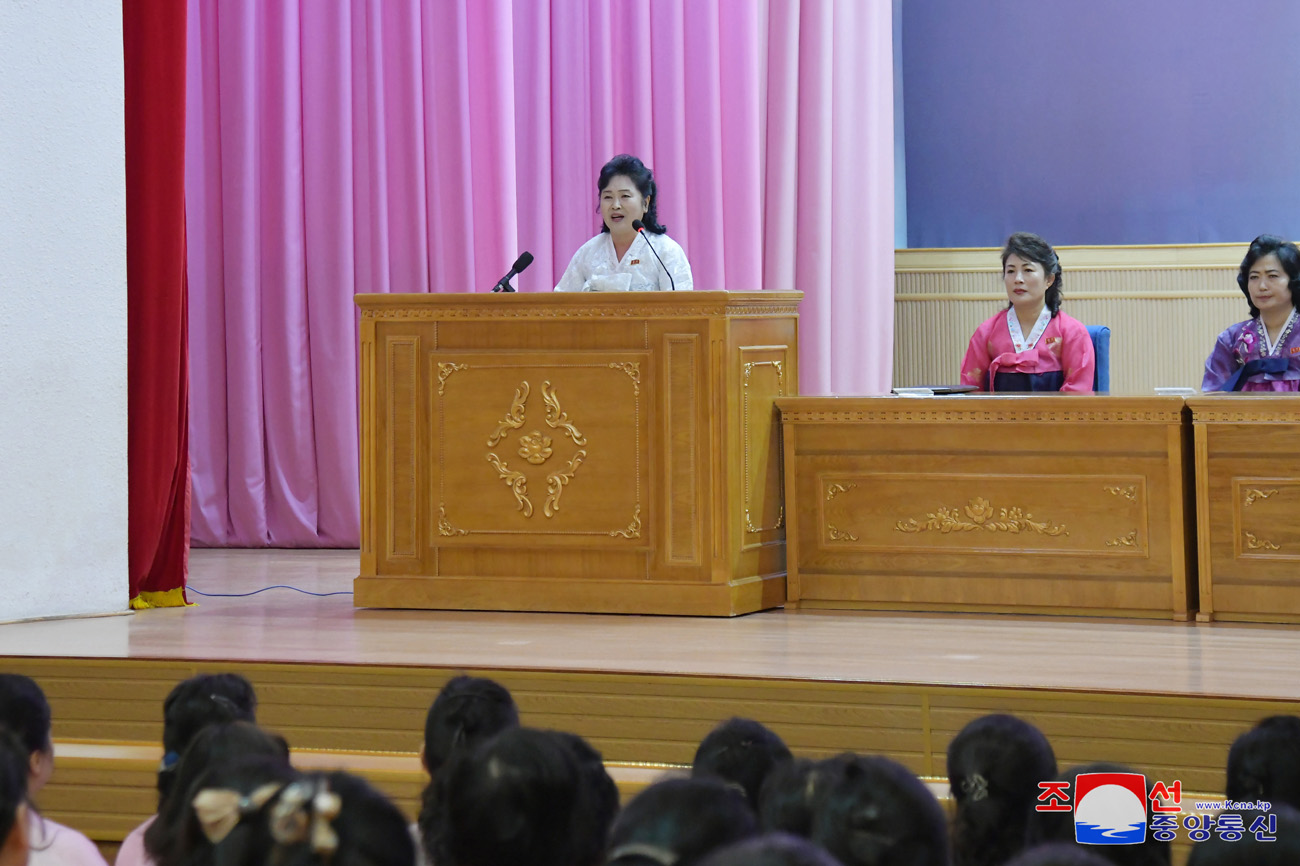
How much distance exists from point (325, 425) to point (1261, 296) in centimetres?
372

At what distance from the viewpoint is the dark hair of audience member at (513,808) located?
1381 mm

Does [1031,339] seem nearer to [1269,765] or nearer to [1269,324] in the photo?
[1269,324]

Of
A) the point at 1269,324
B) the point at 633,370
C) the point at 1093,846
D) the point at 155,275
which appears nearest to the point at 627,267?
the point at 633,370

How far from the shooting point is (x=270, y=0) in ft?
22.0

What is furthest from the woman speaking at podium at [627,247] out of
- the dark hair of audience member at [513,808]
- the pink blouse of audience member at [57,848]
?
the dark hair of audience member at [513,808]

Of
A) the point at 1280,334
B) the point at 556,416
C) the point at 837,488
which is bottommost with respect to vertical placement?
the point at 837,488

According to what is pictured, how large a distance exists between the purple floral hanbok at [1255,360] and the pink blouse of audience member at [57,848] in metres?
4.24

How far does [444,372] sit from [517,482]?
382 mm

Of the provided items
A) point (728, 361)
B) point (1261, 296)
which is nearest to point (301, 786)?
point (728, 361)

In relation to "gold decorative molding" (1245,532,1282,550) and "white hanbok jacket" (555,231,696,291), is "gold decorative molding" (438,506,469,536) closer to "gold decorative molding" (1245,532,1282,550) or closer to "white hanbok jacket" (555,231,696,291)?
"white hanbok jacket" (555,231,696,291)

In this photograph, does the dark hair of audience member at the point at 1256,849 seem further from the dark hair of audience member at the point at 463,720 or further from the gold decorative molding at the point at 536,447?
the gold decorative molding at the point at 536,447

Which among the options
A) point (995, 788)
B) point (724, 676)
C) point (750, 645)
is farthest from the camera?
point (750, 645)

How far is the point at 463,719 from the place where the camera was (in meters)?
2.01

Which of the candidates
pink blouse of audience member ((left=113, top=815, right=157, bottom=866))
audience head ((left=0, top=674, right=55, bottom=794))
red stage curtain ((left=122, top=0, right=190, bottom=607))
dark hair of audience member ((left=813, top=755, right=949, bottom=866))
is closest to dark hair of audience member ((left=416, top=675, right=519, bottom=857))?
pink blouse of audience member ((left=113, top=815, right=157, bottom=866))
